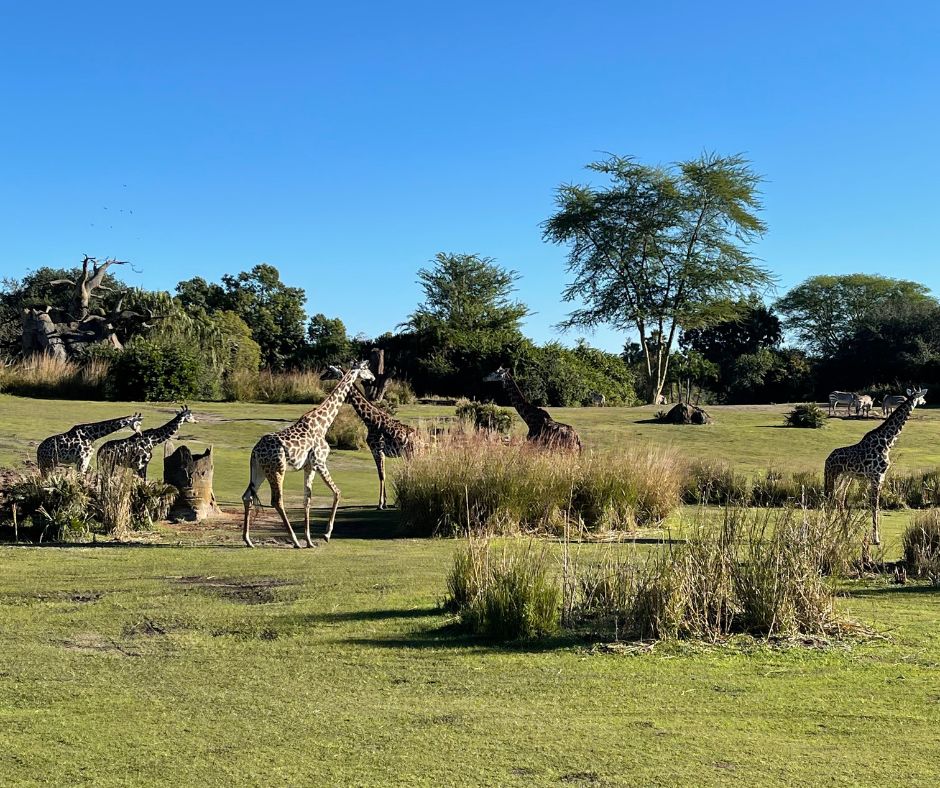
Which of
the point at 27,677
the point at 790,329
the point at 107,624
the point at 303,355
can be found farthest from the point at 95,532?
the point at 790,329

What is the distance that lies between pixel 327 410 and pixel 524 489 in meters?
3.05

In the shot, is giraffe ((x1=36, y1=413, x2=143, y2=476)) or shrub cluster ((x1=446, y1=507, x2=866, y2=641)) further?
giraffe ((x1=36, y1=413, x2=143, y2=476))

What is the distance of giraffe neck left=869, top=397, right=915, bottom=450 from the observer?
1551 cm

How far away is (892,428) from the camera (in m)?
15.8

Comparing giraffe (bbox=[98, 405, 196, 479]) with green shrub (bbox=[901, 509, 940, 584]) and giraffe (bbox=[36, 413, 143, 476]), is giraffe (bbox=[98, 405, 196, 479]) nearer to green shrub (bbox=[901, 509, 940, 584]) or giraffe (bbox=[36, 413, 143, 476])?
giraffe (bbox=[36, 413, 143, 476])

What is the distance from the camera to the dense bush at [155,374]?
107 ft

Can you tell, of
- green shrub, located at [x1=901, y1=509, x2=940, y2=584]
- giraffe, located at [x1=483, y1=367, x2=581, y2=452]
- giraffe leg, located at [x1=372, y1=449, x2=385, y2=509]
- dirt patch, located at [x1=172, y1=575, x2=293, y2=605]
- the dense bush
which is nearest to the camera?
dirt patch, located at [x1=172, y1=575, x2=293, y2=605]

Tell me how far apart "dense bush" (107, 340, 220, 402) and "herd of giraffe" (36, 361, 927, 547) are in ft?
51.5

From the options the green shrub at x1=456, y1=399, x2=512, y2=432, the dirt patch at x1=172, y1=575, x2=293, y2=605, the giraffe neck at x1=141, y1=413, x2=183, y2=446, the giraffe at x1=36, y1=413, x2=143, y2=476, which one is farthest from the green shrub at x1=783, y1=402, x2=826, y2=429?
the dirt patch at x1=172, y1=575, x2=293, y2=605

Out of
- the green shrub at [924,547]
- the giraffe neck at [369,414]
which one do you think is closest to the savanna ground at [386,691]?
the green shrub at [924,547]

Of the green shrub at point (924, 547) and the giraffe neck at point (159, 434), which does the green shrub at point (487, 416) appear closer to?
the giraffe neck at point (159, 434)

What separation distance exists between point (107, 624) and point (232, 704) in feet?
8.69


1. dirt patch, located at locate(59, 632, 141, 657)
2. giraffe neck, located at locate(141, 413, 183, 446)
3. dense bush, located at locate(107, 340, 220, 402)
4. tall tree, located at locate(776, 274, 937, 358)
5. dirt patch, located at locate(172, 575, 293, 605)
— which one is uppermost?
tall tree, located at locate(776, 274, 937, 358)

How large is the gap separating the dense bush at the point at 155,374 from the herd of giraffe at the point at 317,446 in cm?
1569
